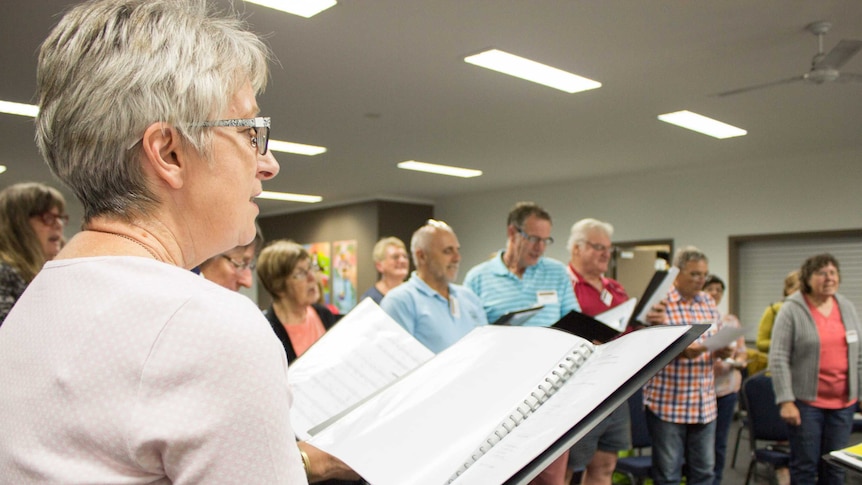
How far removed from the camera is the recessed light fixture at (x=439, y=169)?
855 centimetres

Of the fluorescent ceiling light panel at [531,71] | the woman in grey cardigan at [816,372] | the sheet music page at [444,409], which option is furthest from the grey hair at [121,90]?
the woman in grey cardigan at [816,372]

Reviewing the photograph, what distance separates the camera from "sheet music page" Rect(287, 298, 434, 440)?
1104 millimetres

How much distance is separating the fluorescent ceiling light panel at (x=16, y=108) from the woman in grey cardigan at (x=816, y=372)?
19.9 feet

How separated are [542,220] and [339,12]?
67.2 inches

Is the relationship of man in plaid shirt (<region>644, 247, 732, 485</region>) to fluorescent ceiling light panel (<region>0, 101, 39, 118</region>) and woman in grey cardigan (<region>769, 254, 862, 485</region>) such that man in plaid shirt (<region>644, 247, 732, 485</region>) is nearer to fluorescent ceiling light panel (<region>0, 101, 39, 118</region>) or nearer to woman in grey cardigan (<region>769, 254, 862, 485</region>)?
woman in grey cardigan (<region>769, 254, 862, 485</region>)

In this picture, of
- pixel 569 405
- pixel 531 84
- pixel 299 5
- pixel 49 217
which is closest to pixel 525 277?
pixel 299 5

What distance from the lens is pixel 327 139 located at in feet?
22.9

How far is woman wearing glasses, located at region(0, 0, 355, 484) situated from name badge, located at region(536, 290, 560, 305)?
2813 mm

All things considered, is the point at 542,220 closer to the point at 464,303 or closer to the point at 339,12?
the point at 464,303

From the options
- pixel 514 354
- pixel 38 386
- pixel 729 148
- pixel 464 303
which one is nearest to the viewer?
pixel 38 386

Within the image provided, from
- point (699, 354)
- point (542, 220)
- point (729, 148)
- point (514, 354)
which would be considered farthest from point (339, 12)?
point (729, 148)

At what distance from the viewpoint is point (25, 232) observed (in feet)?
7.39

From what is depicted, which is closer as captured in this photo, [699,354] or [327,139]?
[699,354]

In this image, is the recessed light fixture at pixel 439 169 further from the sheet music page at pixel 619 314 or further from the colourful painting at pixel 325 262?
the sheet music page at pixel 619 314
